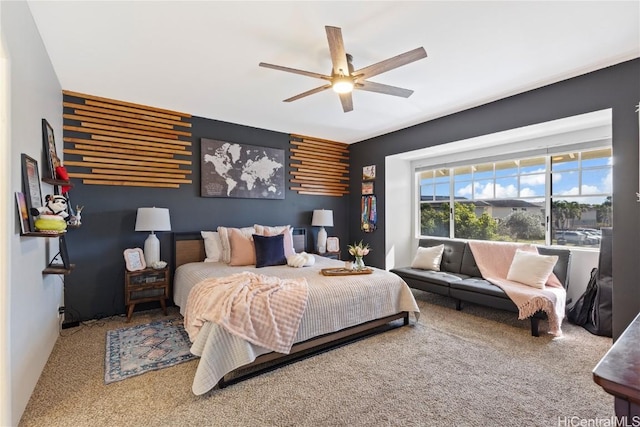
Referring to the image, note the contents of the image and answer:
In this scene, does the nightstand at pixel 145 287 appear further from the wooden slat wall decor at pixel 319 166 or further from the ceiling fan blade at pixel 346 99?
the ceiling fan blade at pixel 346 99

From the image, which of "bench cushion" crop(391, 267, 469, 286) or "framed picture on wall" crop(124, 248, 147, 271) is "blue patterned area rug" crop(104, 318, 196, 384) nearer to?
"framed picture on wall" crop(124, 248, 147, 271)

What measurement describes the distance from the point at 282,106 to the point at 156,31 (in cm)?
177

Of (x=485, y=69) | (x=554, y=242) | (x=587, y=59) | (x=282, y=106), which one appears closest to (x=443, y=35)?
(x=485, y=69)

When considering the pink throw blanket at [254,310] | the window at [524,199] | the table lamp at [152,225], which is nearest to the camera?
the pink throw blanket at [254,310]

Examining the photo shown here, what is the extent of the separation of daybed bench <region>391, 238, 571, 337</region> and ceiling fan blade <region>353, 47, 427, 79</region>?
2706 mm

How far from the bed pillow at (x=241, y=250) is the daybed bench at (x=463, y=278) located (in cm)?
223

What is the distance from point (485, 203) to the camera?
480cm

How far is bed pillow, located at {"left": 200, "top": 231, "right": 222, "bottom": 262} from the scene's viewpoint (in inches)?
161

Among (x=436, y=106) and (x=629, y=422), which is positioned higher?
(x=436, y=106)

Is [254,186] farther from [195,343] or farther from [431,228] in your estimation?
[431,228]

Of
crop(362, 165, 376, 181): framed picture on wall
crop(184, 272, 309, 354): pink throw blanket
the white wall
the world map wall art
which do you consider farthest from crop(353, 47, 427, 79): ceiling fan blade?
crop(362, 165, 376, 181): framed picture on wall

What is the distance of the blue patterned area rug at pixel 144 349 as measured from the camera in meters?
2.45

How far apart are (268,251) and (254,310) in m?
1.51

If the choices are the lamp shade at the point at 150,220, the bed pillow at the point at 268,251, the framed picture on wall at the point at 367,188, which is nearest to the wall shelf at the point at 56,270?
the lamp shade at the point at 150,220
